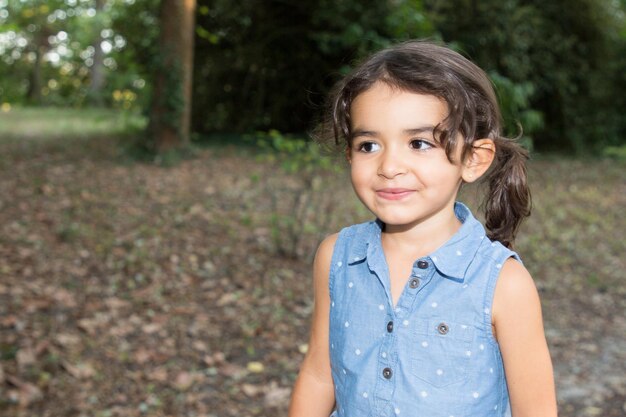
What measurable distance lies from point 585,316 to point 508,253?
4.05 m

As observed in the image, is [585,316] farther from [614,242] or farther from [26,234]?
[26,234]

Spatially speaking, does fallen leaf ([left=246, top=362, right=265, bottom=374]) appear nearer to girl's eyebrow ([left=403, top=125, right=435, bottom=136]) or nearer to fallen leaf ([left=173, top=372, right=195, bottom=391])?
fallen leaf ([left=173, top=372, right=195, bottom=391])

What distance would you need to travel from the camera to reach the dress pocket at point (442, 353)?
1.43m

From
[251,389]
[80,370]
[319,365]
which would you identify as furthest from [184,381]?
[319,365]

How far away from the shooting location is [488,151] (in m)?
1.59

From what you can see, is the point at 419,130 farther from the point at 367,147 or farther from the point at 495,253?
the point at 495,253

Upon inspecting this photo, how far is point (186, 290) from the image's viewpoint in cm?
488

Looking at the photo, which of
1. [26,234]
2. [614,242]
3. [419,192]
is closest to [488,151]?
[419,192]

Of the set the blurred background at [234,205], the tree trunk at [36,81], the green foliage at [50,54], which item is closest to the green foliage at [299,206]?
the blurred background at [234,205]

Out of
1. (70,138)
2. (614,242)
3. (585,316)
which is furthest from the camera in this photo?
(70,138)

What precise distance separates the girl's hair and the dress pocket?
35 cm

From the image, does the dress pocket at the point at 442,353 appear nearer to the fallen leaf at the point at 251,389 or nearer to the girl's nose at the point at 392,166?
the girl's nose at the point at 392,166

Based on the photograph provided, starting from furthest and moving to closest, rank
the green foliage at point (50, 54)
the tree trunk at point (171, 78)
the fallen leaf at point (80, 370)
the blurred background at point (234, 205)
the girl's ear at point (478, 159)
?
the green foliage at point (50, 54) < the tree trunk at point (171, 78) < the blurred background at point (234, 205) < the fallen leaf at point (80, 370) < the girl's ear at point (478, 159)

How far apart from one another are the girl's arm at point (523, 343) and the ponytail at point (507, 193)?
0.97ft
